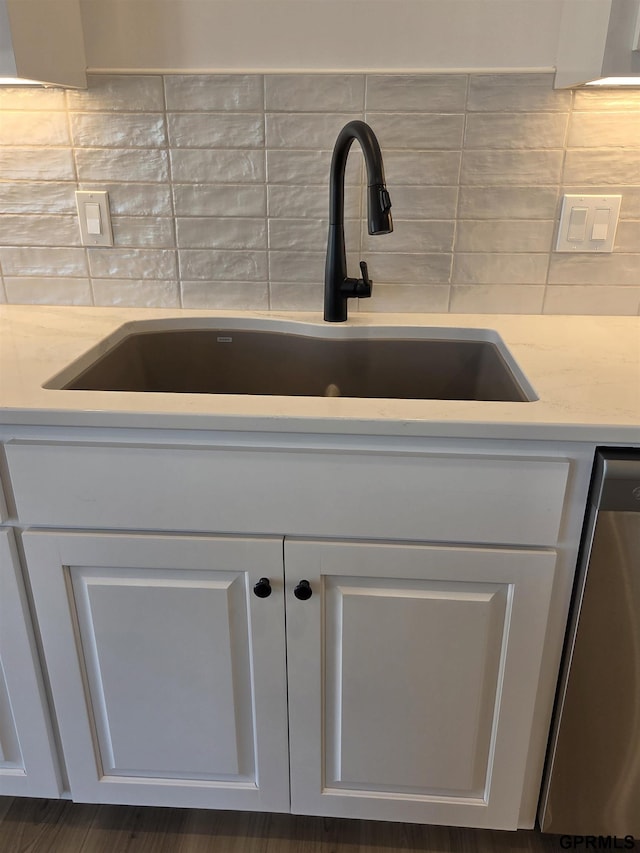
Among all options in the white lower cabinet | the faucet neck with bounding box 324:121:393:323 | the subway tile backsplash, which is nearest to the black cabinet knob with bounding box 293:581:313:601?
the white lower cabinet

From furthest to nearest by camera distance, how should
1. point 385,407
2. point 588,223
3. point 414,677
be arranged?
point 588,223
point 414,677
point 385,407

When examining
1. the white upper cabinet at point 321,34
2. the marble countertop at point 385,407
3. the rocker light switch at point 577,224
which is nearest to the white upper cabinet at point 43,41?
the white upper cabinet at point 321,34

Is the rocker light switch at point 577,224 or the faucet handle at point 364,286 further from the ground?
the rocker light switch at point 577,224

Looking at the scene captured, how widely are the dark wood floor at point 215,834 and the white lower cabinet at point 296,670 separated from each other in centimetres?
12

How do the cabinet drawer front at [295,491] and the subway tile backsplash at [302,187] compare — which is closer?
the cabinet drawer front at [295,491]

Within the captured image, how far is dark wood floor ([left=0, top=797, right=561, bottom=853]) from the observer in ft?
3.89

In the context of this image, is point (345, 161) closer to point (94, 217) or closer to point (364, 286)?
point (364, 286)

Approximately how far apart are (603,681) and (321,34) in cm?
119

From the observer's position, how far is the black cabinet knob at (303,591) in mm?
937

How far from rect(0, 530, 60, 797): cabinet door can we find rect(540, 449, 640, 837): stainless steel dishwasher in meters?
0.83

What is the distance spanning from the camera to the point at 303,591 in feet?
3.07

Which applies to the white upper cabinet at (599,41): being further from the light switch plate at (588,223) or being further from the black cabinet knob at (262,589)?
the black cabinet knob at (262,589)

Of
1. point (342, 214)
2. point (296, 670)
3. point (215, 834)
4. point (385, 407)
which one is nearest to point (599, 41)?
point (342, 214)

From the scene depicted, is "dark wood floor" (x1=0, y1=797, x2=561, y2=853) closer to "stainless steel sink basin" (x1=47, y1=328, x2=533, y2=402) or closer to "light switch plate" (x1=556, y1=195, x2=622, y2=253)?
"stainless steel sink basin" (x1=47, y1=328, x2=533, y2=402)
